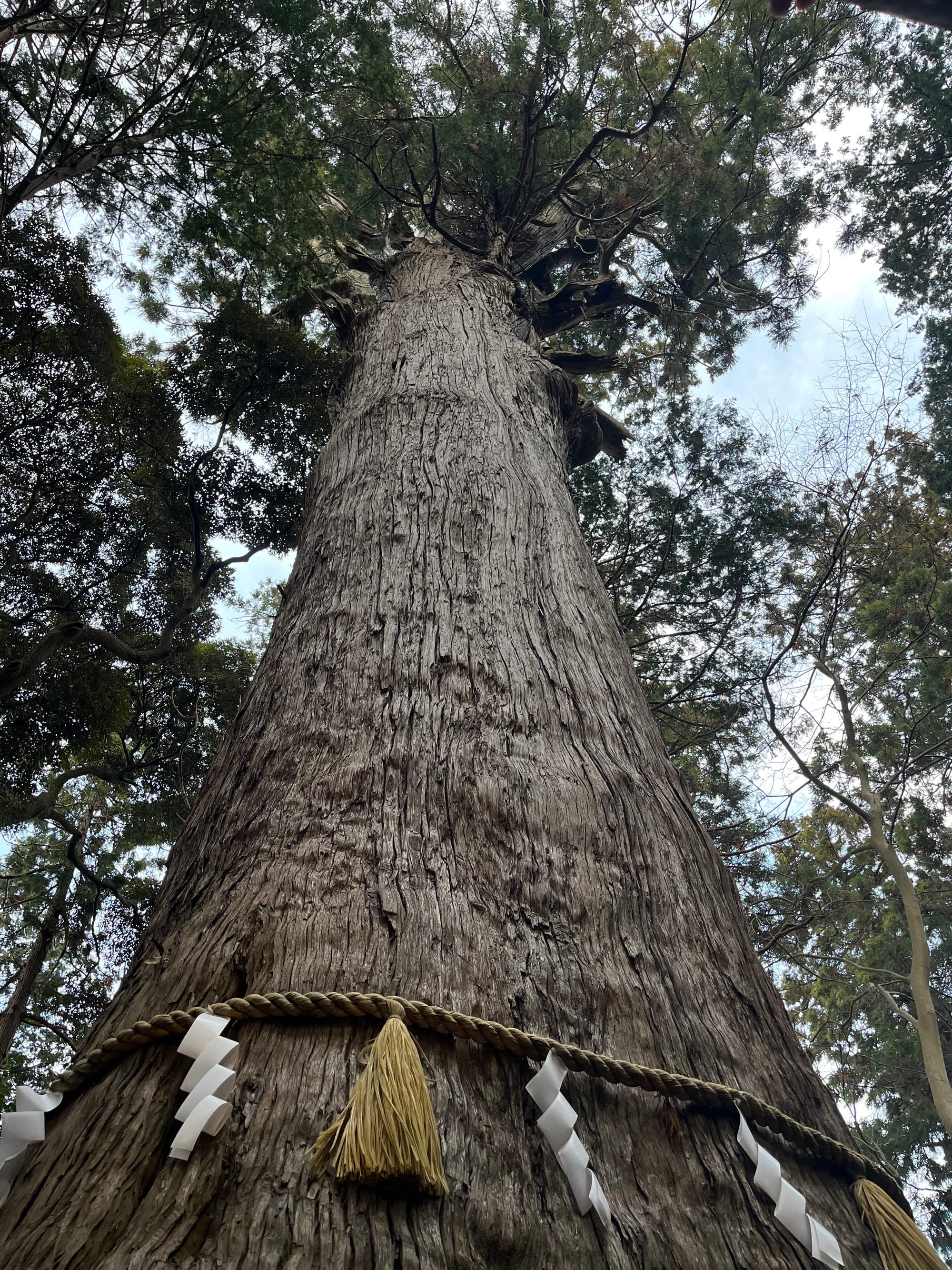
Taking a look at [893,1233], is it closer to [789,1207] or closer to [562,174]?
[789,1207]

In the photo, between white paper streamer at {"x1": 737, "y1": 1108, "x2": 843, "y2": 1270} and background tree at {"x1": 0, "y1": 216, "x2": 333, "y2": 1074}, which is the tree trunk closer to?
white paper streamer at {"x1": 737, "y1": 1108, "x2": 843, "y2": 1270}

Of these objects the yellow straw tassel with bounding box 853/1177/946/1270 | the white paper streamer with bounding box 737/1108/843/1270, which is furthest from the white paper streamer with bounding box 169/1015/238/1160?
the yellow straw tassel with bounding box 853/1177/946/1270

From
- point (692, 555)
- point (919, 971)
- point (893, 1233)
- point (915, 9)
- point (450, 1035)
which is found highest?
point (692, 555)

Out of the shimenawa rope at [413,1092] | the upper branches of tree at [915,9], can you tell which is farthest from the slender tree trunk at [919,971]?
the upper branches of tree at [915,9]

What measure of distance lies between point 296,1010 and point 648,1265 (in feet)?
1.64

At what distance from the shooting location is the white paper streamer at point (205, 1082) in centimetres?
93

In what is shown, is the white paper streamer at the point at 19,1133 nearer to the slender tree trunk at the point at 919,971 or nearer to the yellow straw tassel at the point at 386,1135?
the yellow straw tassel at the point at 386,1135

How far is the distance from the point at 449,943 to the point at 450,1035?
0.46 feet

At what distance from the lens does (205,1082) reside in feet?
3.23

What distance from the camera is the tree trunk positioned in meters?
0.90

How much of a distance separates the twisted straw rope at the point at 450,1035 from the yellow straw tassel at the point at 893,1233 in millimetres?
61

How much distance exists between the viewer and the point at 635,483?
24.1 feet

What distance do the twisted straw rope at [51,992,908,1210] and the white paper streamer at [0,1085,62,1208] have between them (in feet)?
0.13

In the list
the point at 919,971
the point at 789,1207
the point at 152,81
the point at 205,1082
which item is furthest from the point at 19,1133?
the point at 919,971
